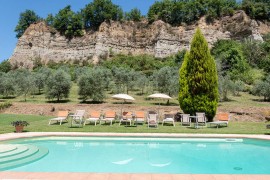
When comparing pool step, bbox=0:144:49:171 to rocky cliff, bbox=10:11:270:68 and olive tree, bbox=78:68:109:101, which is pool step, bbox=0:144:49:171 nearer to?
olive tree, bbox=78:68:109:101

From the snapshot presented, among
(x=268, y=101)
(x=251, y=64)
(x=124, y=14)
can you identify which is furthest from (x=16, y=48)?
(x=268, y=101)

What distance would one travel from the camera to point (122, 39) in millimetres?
61750

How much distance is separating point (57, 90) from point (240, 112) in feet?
57.4

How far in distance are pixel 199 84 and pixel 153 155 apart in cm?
885

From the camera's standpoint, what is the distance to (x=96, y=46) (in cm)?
5944

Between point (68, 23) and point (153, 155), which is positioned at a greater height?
point (68, 23)

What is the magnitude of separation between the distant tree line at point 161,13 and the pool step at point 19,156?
58324 mm

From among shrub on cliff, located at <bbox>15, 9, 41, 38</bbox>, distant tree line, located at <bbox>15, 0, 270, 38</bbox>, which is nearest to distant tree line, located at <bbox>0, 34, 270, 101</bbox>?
distant tree line, located at <bbox>15, 0, 270, 38</bbox>

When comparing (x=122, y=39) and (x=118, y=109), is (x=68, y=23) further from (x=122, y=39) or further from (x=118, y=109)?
(x=118, y=109)

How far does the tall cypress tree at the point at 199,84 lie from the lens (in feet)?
54.4

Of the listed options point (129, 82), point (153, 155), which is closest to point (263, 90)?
point (129, 82)

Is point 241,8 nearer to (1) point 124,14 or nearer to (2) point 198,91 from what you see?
(1) point 124,14

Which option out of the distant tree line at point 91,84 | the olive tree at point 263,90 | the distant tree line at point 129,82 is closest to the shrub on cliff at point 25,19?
the distant tree line at point 129,82

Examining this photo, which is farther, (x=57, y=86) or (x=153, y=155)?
(x=57, y=86)
